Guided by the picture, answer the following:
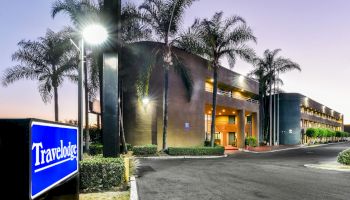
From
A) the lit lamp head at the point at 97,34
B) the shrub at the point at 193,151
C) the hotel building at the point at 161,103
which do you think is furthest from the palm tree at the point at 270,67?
the lit lamp head at the point at 97,34

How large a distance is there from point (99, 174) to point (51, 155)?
7.28 meters

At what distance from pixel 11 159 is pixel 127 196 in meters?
7.54

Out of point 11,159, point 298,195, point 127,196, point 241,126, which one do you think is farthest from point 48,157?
point 241,126

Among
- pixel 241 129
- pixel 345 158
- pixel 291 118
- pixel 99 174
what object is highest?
pixel 291 118

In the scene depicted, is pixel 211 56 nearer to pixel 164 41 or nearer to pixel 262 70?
pixel 164 41

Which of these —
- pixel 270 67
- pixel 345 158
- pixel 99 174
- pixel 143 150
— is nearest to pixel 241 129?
pixel 270 67

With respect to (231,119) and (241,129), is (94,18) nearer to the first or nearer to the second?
(241,129)

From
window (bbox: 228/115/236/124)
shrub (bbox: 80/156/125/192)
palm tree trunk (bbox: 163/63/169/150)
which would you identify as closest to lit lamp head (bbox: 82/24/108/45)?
shrub (bbox: 80/156/125/192)

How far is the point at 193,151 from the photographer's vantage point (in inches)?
1173

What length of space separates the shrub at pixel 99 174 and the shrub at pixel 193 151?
1886 cm

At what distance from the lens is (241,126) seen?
45875mm

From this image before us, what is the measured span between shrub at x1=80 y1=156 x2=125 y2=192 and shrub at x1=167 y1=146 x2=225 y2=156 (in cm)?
1886

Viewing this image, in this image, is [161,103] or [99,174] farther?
[161,103]

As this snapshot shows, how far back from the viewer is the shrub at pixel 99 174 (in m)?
9.77
